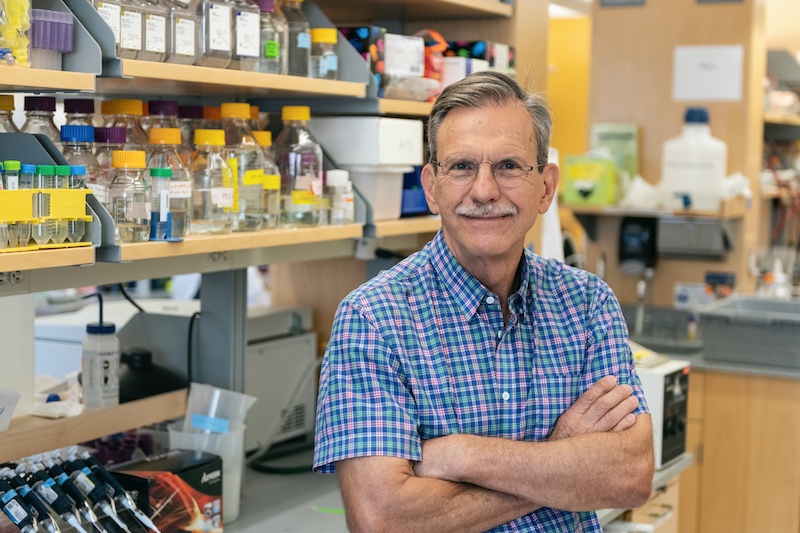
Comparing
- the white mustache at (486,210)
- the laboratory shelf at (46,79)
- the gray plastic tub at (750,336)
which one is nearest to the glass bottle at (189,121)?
the laboratory shelf at (46,79)

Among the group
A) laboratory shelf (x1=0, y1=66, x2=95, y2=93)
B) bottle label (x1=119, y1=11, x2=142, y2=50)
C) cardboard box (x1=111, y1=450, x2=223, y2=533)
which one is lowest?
A: cardboard box (x1=111, y1=450, x2=223, y2=533)

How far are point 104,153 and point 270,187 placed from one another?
1.35 ft

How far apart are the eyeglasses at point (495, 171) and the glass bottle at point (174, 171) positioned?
1.74 feet

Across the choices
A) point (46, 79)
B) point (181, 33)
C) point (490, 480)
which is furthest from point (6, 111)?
point (490, 480)

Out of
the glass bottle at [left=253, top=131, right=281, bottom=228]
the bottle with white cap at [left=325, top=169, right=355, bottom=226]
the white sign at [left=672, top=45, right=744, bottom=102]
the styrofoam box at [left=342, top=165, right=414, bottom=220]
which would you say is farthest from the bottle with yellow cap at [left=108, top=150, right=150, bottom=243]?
the white sign at [left=672, top=45, right=744, bottom=102]

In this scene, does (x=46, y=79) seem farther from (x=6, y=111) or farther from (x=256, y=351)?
(x=256, y=351)

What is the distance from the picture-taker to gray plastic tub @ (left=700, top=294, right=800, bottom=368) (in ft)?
13.0

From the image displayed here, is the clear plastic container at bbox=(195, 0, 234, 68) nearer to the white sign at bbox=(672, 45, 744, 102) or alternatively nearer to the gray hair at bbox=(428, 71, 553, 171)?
the gray hair at bbox=(428, 71, 553, 171)

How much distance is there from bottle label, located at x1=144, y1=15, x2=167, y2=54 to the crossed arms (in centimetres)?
84

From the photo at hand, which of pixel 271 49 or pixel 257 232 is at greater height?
pixel 271 49

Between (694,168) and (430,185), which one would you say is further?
(694,168)

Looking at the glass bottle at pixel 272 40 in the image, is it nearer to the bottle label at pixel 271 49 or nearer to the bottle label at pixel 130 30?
the bottle label at pixel 271 49

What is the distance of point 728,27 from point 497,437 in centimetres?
344

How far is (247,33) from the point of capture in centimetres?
204
